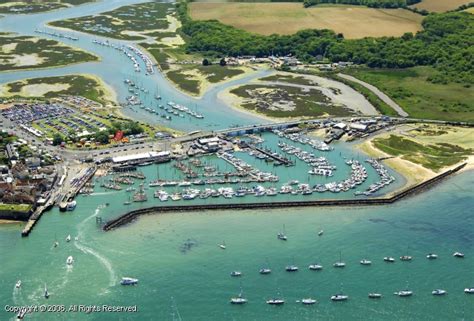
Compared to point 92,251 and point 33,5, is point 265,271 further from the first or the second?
point 33,5

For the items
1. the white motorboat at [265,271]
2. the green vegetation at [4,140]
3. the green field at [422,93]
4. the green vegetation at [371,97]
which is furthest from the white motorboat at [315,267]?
the green field at [422,93]

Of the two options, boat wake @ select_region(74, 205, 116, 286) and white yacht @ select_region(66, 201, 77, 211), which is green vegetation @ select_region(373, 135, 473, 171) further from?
white yacht @ select_region(66, 201, 77, 211)

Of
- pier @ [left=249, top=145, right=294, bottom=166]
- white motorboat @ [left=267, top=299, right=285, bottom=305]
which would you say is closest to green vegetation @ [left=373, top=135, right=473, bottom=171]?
pier @ [left=249, top=145, right=294, bottom=166]

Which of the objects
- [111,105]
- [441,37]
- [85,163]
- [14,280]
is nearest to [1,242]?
[14,280]

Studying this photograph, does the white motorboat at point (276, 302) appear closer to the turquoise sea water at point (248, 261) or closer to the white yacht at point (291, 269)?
the turquoise sea water at point (248, 261)

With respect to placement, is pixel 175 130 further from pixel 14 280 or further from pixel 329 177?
pixel 14 280
